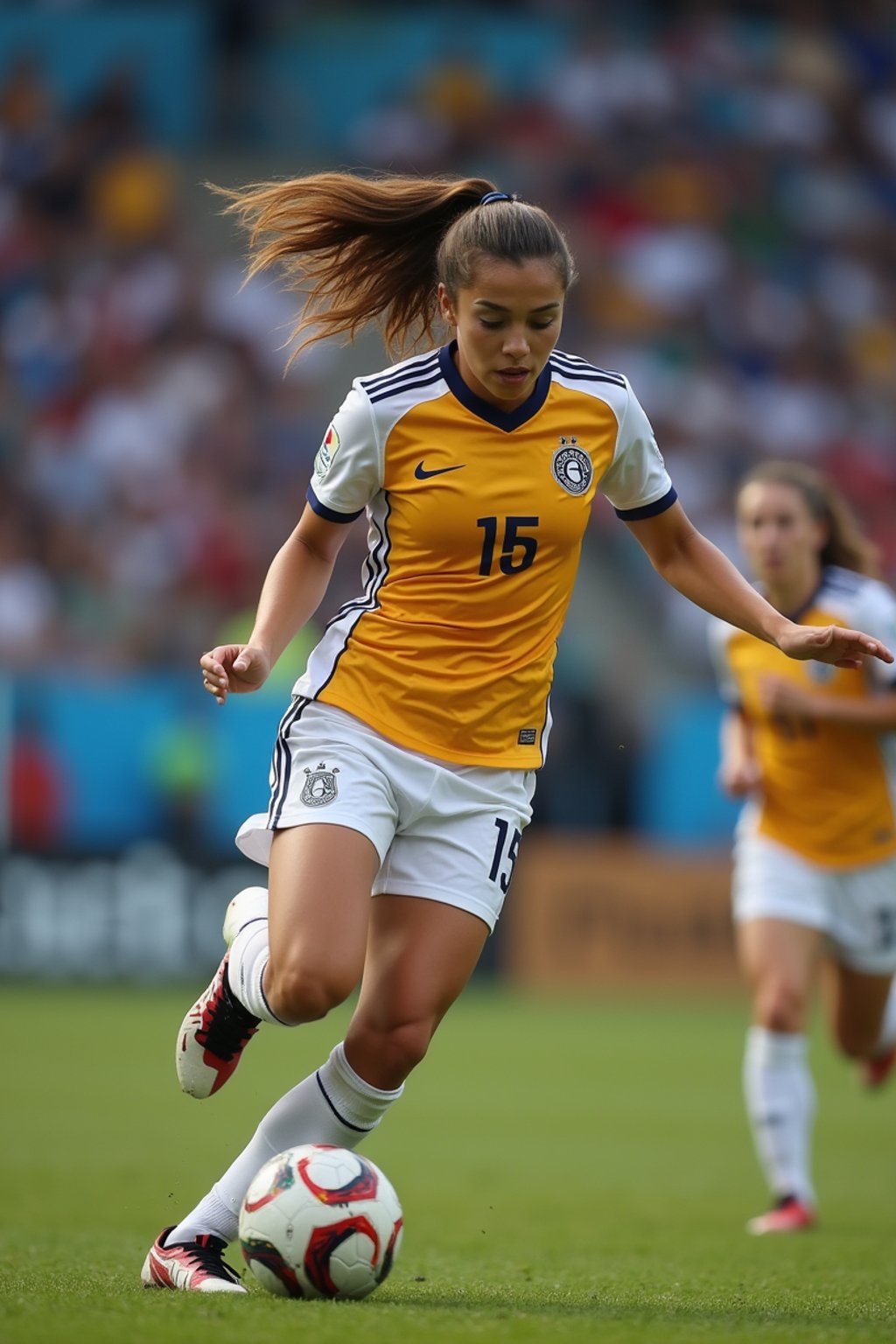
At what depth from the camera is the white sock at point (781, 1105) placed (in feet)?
22.5

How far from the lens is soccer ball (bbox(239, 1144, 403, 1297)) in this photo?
4.29 m

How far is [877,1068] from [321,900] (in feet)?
14.1

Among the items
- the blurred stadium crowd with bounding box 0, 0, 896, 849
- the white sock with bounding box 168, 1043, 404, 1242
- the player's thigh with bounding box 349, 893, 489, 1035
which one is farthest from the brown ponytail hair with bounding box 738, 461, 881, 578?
the blurred stadium crowd with bounding box 0, 0, 896, 849

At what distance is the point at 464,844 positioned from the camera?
469 cm

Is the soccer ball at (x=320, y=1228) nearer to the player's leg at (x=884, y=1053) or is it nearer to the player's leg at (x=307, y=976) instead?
the player's leg at (x=307, y=976)

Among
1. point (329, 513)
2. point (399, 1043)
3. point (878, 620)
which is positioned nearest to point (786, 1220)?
point (878, 620)

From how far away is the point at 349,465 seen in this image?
185 inches

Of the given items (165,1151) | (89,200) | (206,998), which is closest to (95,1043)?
(165,1151)

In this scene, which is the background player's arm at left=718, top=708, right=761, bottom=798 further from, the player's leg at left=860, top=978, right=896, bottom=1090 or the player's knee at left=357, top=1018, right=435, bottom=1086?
the player's knee at left=357, top=1018, right=435, bottom=1086

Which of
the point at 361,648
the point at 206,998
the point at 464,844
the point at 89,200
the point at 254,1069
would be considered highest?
the point at 89,200

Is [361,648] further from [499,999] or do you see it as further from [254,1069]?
[499,999]

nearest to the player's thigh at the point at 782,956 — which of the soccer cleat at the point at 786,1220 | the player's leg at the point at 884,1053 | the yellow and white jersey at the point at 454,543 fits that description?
the player's leg at the point at 884,1053

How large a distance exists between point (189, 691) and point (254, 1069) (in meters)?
3.98

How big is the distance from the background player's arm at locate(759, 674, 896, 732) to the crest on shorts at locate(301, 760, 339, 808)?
2848 millimetres
